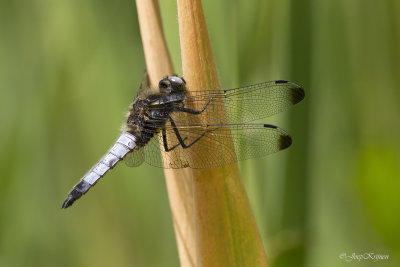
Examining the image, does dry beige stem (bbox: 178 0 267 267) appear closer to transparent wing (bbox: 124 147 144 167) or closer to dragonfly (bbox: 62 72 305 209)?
dragonfly (bbox: 62 72 305 209)

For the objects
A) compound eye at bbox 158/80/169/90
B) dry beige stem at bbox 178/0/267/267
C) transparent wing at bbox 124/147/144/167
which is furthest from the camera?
transparent wing at bbox 124/147/144/167

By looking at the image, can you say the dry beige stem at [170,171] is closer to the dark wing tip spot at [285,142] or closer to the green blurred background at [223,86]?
the green blurred background at [223,86]

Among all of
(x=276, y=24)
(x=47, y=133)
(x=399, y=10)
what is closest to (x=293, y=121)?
(x=276, y=24)

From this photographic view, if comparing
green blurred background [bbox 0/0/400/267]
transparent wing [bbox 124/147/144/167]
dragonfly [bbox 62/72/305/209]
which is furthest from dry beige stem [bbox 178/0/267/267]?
transparent wing [bbox 124/147/144/167]

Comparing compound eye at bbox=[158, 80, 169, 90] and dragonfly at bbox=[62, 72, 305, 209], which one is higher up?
compound eye at bbox=[158, 80, 169, 90]

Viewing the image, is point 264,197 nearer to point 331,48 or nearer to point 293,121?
point 293,121

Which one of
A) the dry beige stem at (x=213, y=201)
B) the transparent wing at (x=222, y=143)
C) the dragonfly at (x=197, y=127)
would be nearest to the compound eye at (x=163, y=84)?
the dragonfly at (x=197, y=127)

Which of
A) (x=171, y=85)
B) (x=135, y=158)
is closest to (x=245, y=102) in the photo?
(x=171, y=85)
